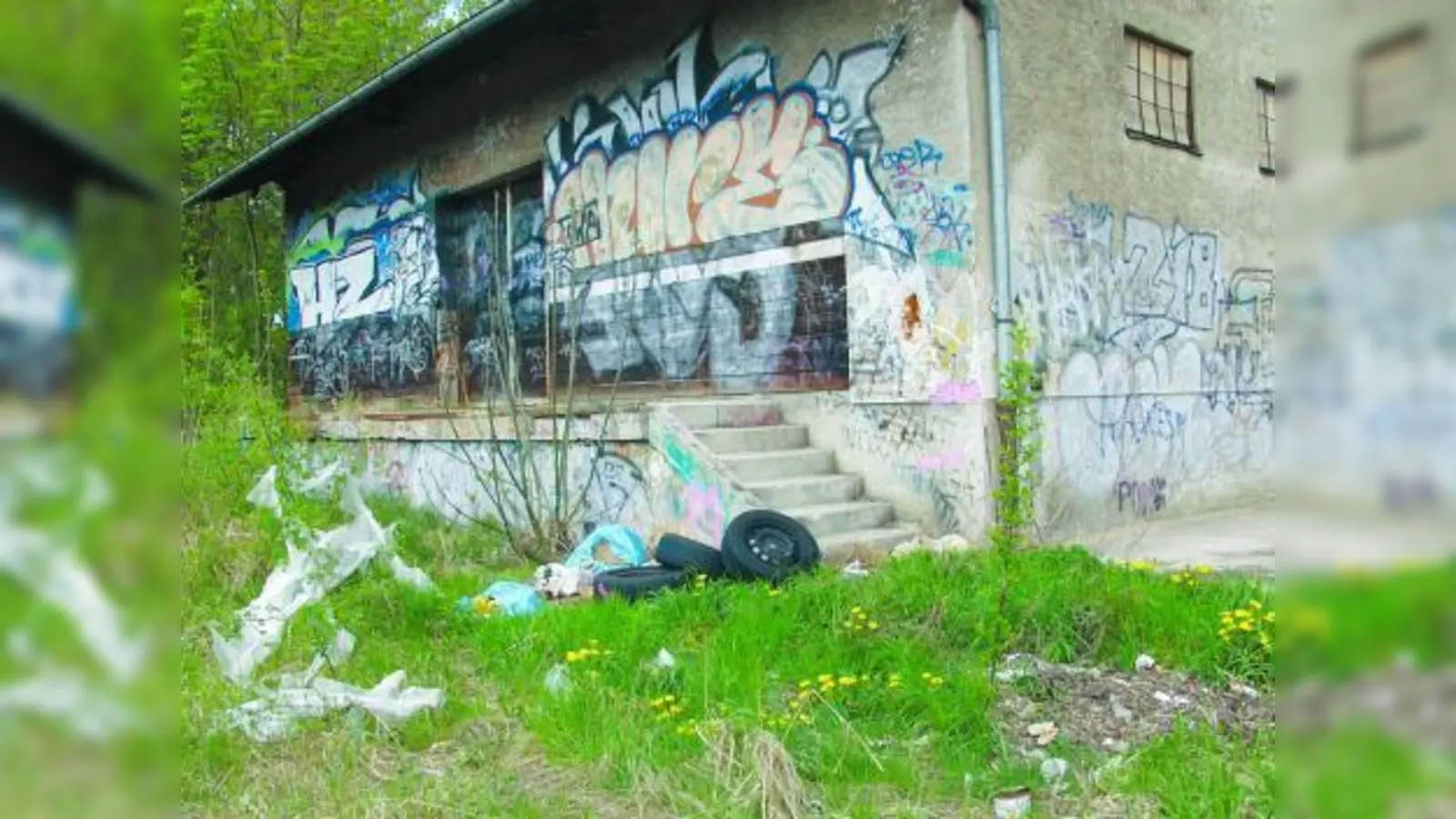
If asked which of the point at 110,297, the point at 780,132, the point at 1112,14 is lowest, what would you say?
the point at 110,297

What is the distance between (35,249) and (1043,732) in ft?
11.7

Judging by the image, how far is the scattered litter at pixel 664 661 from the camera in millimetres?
4207

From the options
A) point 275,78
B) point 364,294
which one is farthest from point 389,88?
point 275,78

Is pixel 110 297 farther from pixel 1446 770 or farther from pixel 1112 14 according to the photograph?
pixel 1112 14

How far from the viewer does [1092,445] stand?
7801mm

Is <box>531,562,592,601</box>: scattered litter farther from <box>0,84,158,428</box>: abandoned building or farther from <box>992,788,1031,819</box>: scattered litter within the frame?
<box>0,84,158,428</box>: abandoned building

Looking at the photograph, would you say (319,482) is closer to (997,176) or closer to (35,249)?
(997,176)

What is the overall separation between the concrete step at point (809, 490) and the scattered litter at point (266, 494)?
2.92 metres

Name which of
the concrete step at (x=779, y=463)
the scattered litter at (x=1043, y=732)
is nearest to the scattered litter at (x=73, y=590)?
the scattered litter at (x=1043, y=732)

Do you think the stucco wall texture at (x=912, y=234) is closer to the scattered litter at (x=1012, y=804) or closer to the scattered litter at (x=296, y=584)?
the scattered litter at (x=296, y=584)

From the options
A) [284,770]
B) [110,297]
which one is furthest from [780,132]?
[110,297]

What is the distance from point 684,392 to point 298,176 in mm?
9746

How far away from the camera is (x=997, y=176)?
7.10 meters

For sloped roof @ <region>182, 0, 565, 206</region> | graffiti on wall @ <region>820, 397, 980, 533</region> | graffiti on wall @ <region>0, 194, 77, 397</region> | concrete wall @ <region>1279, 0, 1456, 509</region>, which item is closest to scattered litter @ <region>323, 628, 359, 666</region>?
graffiti on wall @ <region>820, 397, 980, 533</region>
